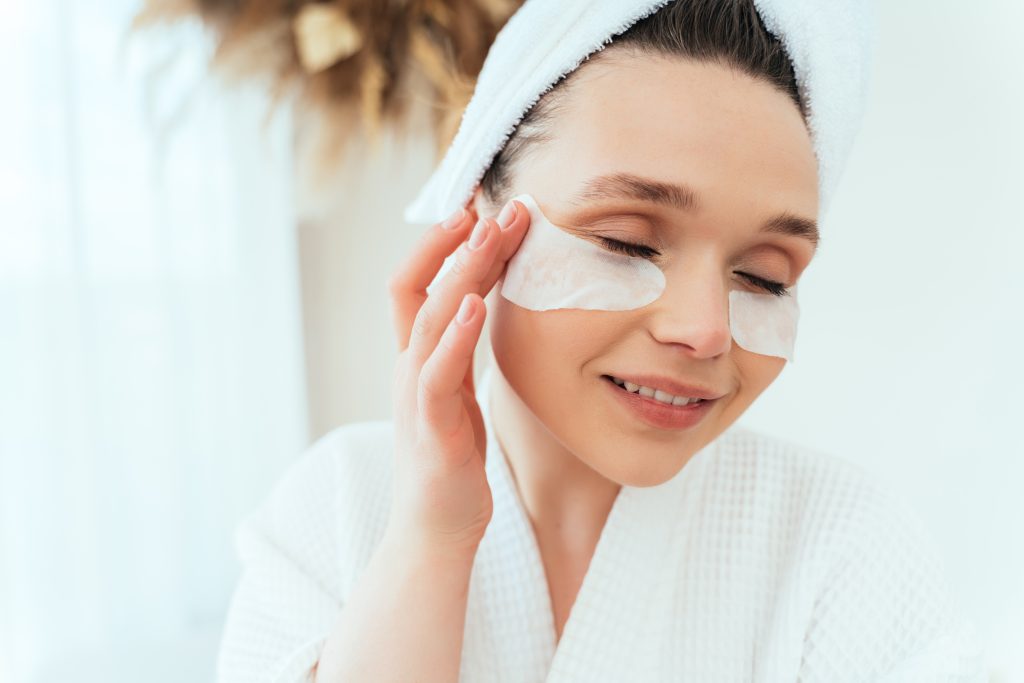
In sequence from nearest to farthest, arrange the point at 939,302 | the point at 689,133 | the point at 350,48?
the point at 689,133, the point at 939,302, the point at 350,48

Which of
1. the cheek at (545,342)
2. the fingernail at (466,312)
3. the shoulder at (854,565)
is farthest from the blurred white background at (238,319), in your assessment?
the fingernail at (466,312)

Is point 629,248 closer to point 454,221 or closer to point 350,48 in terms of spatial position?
point 454,221

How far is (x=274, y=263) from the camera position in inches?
73.8

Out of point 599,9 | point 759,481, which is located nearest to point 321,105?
point 599,9

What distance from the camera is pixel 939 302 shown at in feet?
3.77

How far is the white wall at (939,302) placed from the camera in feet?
3.38

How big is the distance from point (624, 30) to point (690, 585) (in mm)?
539

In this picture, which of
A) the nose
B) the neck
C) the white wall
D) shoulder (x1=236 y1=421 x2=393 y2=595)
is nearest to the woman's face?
the nose

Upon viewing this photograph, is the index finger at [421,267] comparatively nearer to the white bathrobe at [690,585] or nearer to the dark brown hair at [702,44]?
the dark brown hair at [702,44]

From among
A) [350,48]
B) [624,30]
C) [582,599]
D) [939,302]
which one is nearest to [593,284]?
[624,30]

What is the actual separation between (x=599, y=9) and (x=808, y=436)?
2.86ft

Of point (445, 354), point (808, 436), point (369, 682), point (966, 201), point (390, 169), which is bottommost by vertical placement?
point (369, 682)

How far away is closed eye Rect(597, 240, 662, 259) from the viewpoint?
27.2 inches

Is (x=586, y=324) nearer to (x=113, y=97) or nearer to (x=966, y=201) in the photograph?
(x=966, y=201)
